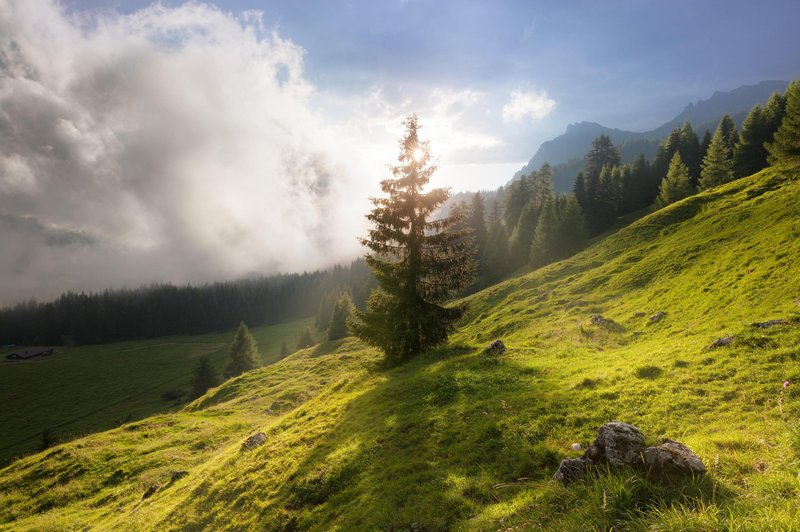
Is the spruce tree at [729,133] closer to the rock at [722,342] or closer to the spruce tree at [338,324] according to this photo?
the spruce tree at [338,324]

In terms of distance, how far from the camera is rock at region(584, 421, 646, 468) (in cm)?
627

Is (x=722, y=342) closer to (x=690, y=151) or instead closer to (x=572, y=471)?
(x=572, y=471)

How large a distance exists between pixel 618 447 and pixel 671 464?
34.2 inches

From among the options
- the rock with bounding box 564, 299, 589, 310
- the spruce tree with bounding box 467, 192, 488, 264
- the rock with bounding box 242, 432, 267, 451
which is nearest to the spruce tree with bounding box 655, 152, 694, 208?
the spruce tree with bounding box 467, 192, 488, 264

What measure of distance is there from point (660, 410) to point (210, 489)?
58.7 ft

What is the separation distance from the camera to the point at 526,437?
10.1 metres

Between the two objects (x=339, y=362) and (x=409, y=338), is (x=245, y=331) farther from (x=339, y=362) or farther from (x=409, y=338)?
(x=409, y=338)

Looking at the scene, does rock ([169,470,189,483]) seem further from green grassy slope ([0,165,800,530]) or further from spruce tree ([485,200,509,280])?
spruce tree ([485,200,509,280])

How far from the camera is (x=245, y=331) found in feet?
265

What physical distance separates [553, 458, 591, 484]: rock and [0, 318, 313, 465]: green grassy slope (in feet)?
262

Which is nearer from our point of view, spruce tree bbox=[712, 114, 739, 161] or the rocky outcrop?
the rocky outcrop

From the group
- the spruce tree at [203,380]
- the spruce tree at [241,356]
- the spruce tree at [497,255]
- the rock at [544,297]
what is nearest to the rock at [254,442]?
the rock at [544,297]

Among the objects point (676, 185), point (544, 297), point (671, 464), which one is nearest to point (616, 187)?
point (676, 185)

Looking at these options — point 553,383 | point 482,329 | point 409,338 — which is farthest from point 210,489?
point 482,329
